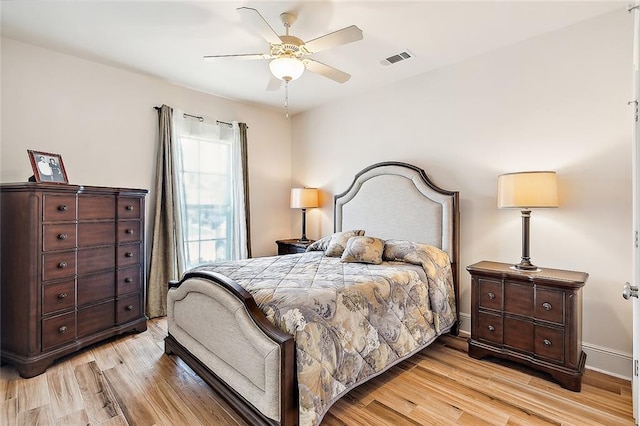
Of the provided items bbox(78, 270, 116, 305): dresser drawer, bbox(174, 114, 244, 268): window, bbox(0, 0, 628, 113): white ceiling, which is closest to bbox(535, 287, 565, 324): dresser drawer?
bbox(0, 0, 628, 113): white ceiling

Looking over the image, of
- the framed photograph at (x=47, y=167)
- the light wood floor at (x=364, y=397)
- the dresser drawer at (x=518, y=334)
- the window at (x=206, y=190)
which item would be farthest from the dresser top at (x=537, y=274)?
the framed photograph at (x=47, y=167)

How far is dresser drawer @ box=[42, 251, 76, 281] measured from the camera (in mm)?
2525

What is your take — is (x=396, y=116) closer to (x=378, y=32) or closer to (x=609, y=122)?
(x=378, y=32)

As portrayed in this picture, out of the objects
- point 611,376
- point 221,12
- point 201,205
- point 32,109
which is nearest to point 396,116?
point 221,12

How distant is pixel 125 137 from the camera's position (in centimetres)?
362

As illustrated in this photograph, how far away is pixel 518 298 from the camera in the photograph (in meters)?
2.50

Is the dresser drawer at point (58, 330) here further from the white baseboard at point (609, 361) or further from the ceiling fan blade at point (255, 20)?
the white baseboard at point (609, 361)

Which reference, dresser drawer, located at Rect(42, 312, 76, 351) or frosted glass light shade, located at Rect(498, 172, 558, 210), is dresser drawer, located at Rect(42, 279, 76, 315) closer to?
dresser drawer, located at Rect(42, 312, 76, 351)

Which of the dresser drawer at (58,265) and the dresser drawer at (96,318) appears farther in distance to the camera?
the dresser drawer at (96,318)

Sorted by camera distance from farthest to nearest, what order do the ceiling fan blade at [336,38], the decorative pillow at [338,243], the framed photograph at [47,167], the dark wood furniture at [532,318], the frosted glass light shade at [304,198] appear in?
the frosted glass light shade at [304,198], the decorative pillow at [338,243], the framed photograph at [47,167], the dark wood furniture at [532,318], the ceiling fan blade at [336,38]

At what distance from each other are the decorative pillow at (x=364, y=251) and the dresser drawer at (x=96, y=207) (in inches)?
87.8

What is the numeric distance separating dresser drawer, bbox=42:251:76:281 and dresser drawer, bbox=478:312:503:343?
347 centimetres

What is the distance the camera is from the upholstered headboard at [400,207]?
3263 mm

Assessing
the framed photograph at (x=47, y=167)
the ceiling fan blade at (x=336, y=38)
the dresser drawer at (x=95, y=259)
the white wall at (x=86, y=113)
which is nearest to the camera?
the ceiling fan blade at (x=336, y=38)
